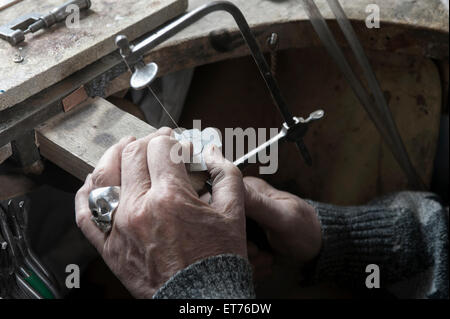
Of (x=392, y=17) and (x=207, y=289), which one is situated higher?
(x=392, y=17)

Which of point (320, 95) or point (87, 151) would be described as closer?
point (87, 151)

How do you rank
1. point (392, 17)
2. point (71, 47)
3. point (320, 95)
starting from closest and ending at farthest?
point (71, 47)
point (392, 17)
point (320, 95)

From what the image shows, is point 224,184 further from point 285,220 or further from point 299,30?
point 299,30

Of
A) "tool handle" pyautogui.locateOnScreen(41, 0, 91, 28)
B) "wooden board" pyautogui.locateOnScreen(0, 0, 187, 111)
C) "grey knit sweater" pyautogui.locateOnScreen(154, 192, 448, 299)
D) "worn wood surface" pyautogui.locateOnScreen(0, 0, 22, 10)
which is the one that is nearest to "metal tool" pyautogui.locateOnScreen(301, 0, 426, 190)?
"grey knit sweater" pyautogui.locateOnScreen(154, 192, 448, 299)

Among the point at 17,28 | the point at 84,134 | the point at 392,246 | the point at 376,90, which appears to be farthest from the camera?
the point at 376,90

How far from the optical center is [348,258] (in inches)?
49.1

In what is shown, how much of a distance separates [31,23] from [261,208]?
0.55m

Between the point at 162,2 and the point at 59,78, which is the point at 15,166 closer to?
the point at 59,78

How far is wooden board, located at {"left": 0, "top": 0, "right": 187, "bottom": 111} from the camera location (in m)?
0.97

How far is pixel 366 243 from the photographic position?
1.24m

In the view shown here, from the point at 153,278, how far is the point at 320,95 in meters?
0.89

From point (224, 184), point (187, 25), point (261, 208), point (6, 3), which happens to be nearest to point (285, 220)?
point (261, 208)

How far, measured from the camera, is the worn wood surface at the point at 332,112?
1.49m
